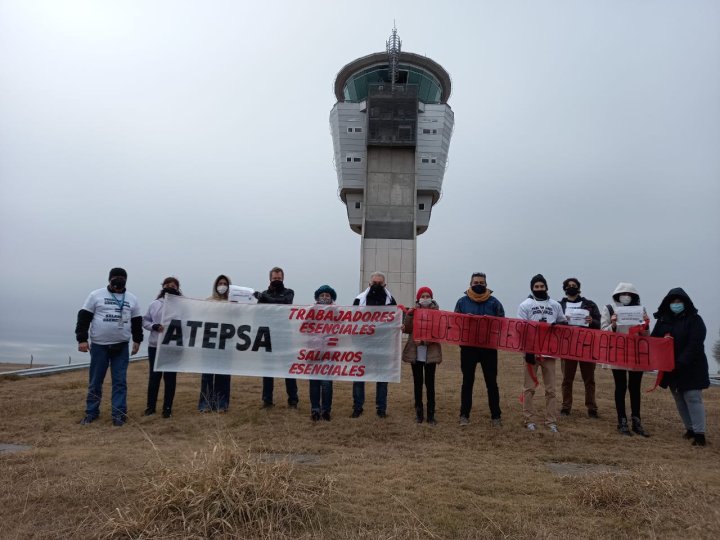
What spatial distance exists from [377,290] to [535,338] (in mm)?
2284

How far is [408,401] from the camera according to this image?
26.2ft

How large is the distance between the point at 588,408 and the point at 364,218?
104 feet

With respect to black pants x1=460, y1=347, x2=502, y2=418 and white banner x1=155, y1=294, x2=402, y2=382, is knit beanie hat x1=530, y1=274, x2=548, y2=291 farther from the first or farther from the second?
white banner x1=155, y1=294, x2=402, y2=382

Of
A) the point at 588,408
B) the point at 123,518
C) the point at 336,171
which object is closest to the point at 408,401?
the point at 588,408

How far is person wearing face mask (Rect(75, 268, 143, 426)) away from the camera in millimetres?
6473

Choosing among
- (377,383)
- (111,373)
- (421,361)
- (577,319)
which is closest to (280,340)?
(377,383)

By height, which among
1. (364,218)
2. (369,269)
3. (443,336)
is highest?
(364,218)

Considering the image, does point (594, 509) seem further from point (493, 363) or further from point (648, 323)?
point (648, 323)

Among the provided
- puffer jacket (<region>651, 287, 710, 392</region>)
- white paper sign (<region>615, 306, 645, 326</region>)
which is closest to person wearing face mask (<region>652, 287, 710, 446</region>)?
puffer jacket (<region>651, 287, 710, 392</region>)

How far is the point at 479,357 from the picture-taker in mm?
6660

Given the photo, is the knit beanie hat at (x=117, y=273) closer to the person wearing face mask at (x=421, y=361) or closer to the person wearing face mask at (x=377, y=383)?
the person wearing face mask at (x=377, y=383)

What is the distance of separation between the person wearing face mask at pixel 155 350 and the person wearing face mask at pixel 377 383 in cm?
249

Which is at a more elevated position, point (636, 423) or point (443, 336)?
point (443, 336)

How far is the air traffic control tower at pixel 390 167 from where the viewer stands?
38.4 m
